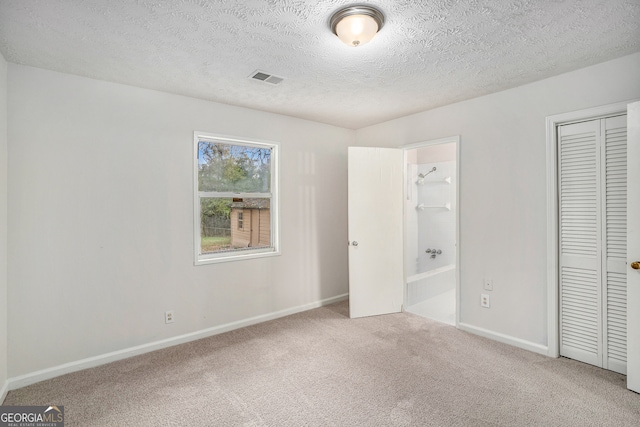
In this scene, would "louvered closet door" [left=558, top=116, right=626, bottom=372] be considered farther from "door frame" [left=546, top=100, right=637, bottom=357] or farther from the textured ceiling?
the textured ceiling

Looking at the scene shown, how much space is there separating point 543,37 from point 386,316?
2.96m

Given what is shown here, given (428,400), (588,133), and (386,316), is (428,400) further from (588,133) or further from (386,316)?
(588,133)

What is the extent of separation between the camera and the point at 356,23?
1.75m

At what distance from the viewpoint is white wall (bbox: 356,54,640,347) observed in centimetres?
257

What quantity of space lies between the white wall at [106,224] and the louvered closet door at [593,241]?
2.84 metres

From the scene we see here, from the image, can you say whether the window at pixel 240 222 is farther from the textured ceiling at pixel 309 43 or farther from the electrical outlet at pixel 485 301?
the electrical outlet at pixel 485 301

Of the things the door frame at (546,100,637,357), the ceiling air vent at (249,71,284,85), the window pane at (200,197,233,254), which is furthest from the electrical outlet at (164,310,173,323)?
the door frame at (546,100,637,357)

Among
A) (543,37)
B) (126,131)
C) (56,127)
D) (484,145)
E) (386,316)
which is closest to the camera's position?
(543,37)

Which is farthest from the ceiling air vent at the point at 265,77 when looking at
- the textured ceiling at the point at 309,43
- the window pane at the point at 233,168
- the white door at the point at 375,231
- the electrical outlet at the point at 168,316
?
the electrical outlet at the point at 168,316

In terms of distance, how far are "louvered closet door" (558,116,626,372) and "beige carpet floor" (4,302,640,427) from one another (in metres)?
0.25

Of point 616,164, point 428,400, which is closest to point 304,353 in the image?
point 428,400

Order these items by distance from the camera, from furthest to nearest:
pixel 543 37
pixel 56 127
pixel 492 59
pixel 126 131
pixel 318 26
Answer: pixel 126 131 → pixel 56 127 → pixel 492 59 → pixel 543 37 → pixel 318 26

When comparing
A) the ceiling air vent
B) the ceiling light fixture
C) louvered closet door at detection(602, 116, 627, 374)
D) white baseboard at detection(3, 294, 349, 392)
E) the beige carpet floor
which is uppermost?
the ceiling air vent

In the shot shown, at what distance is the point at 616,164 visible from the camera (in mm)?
2412
